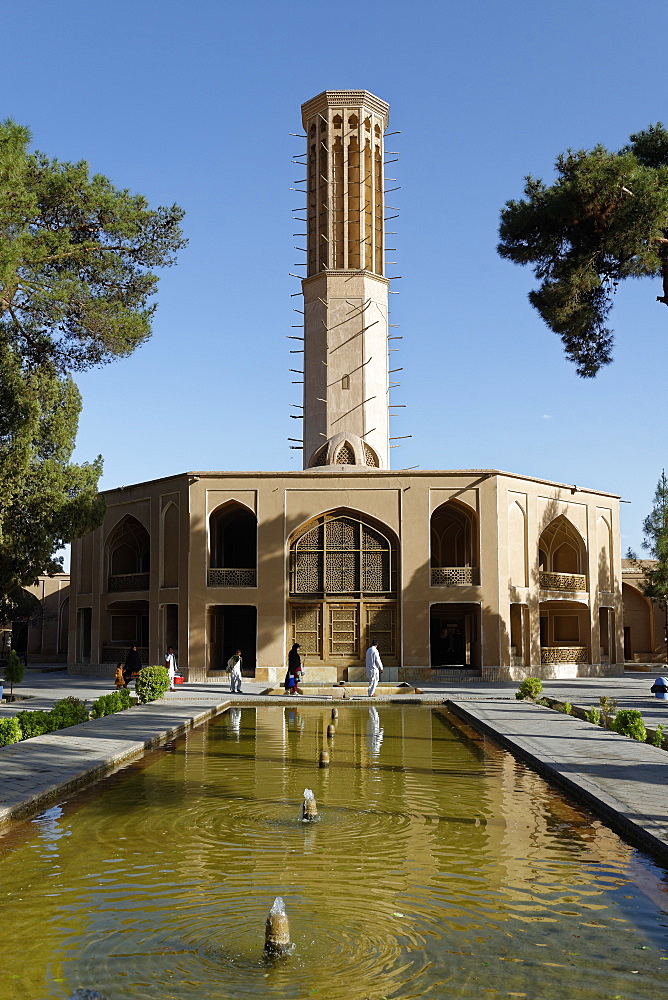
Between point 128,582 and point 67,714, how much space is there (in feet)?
56.4

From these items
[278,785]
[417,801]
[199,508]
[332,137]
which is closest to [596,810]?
[417,801]

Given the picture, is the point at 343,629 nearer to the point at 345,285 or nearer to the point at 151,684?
the point at 151,684

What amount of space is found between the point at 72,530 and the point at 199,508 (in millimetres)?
9558

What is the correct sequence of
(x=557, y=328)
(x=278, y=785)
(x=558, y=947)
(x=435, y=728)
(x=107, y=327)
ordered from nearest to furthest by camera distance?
1. (x=558, y=947)
2. (x=278, y=785)
3. (x=435, y=728)
4. (x=107, y=327)
5. (x=557, y=328)

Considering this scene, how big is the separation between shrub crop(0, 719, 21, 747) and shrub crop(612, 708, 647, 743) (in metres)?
8.18

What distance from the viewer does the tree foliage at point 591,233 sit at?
1886 centimetres

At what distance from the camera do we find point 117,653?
31.5 meters

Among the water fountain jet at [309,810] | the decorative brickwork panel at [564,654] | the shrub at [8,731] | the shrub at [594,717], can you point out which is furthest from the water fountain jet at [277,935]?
the decorative brickwork panel at [564,654]

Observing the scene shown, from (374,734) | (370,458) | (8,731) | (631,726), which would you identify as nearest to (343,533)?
(370,458)

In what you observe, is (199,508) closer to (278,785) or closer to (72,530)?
(72,530)

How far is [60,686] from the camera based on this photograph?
25047mm

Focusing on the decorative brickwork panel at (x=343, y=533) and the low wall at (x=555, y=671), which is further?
the decorative brickwork panel at (x=343, y=533)

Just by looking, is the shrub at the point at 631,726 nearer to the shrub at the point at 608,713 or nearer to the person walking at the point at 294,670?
the shrub at the point at 608,713

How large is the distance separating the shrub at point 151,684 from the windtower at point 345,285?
13.5 meters
